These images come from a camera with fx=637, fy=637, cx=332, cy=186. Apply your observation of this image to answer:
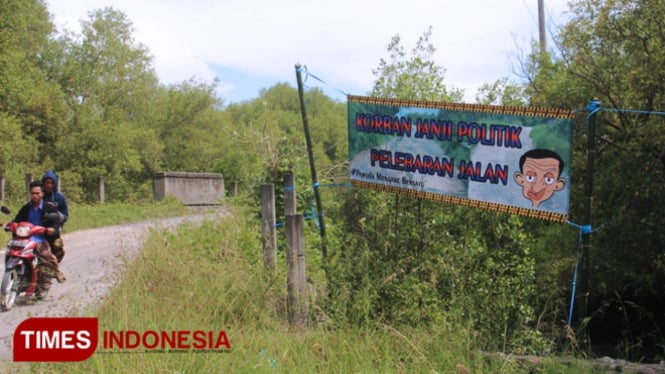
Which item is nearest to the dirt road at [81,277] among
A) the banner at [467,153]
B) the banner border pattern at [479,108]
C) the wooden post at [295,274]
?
the wooden post at [295,274]

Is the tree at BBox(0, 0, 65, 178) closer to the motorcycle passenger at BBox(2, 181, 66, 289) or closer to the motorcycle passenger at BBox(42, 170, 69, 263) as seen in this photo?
the motorcycle passenger at BBox(42, 170, 69, 263)

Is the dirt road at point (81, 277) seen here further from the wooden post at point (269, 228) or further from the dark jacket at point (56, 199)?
the wooden post at point (269, 228)

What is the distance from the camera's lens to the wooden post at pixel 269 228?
680 centimetres

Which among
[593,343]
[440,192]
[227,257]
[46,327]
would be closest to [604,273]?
[593,343]

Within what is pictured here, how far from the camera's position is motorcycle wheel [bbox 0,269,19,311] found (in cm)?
735

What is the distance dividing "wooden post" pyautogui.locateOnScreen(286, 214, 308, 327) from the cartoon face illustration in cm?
203

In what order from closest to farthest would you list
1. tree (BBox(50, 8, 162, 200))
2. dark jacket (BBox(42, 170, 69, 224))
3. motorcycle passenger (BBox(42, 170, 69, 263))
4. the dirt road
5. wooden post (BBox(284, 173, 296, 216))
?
1. wooden post (BBox(284, 173, 296, 216))
2. the dirt road
3. motorcycle passenger (BBox(42, 170, 69, 263))
4. dark jacket (BBox(42, 170, 69, 224))
5. tree (BBox(50, 8, 162, 200))

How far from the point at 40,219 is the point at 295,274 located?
14.0ft

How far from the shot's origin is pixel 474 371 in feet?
15.0

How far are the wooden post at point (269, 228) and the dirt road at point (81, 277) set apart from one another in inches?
65.9

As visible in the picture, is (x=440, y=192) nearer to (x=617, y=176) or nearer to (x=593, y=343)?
(x=617, y=176)

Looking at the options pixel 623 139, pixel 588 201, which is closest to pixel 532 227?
pixel 623 139

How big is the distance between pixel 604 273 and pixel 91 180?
27.7 metres

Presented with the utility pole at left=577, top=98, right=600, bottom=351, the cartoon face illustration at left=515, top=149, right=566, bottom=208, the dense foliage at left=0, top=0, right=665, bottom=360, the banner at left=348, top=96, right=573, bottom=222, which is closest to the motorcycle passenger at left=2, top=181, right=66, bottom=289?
the dense foliage at left=0, top=0, right=665, bottom=360
